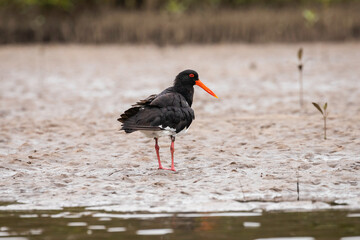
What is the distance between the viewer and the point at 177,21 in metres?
24.6

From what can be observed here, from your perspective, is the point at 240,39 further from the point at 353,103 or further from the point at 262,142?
the point at 262,142

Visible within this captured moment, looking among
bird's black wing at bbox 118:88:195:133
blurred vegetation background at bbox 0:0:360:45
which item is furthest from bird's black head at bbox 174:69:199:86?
blurred vegetation background at bbox 0:0:360:45

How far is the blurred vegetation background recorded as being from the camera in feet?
77.7

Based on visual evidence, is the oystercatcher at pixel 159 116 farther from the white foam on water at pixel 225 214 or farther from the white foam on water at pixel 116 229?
the white foam on water at pixel 116 229

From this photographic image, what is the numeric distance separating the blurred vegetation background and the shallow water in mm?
17443

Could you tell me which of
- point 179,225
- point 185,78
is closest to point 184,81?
point 185,78

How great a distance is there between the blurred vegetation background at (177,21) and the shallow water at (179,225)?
687 inches

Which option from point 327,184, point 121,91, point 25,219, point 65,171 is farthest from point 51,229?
point 121,91

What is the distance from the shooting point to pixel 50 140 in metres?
9.67

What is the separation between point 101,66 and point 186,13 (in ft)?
27.3

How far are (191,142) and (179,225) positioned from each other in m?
3.90

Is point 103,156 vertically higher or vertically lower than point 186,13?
lower

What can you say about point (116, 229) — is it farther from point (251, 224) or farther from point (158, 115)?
point (158, 115)

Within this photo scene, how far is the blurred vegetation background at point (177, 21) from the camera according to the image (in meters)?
23.7
